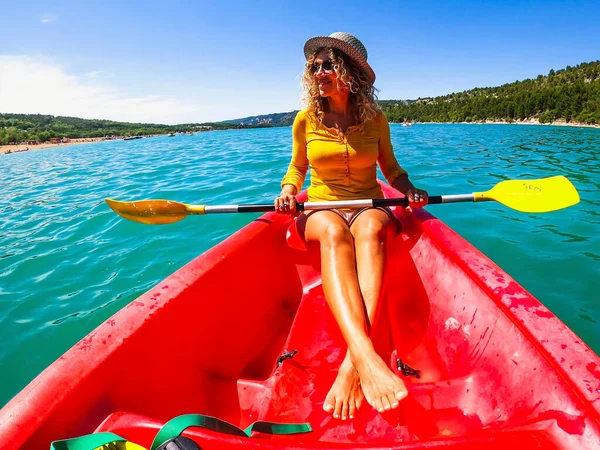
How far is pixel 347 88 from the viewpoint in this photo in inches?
99.2

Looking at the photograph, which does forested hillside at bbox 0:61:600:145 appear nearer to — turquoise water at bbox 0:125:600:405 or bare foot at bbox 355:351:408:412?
turquoise water at bbox 0:125:600:405

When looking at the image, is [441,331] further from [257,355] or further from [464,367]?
[257,355]

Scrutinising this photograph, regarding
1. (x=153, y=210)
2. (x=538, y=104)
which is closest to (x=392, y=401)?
(x=153, y=210)

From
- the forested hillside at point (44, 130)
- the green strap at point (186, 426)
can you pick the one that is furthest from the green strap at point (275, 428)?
the forested hillside at point (44, 130)

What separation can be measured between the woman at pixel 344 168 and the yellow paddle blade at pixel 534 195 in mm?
803

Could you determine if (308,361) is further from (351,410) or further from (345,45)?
(345,45)

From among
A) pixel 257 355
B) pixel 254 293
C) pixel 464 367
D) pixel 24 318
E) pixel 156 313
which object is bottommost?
pixel 24 318

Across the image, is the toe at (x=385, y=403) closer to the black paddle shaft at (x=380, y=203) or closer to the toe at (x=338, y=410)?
the toe at (x=338, y=410)

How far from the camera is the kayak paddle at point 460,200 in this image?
244 cm

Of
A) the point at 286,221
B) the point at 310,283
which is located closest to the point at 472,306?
the point at 310,283

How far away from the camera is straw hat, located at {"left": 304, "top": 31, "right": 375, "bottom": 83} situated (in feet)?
7.84

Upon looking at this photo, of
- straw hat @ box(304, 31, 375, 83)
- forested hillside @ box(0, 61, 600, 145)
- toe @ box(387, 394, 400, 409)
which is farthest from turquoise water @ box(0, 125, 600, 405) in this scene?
forested hillside @ box(0, 61, 600, 145)

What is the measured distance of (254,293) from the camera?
2.36 metres

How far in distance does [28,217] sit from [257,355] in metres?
7.47
